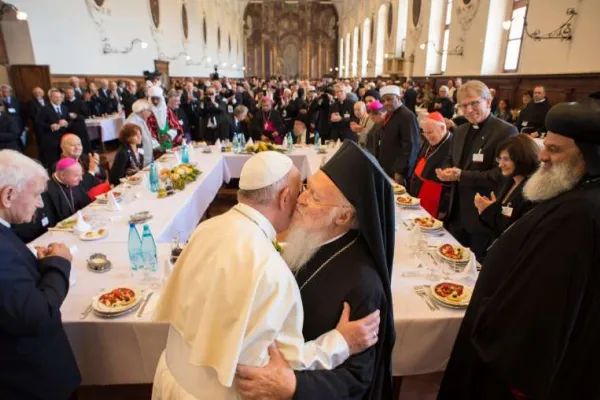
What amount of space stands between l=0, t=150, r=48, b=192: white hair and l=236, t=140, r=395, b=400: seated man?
127cm

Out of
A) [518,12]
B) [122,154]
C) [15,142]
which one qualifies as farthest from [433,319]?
[518,12]

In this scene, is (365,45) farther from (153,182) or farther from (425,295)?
(425,295)

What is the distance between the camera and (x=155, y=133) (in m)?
6.73

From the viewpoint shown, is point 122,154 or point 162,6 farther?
point 162,6

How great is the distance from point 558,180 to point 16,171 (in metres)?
2.38

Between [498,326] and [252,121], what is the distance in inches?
303

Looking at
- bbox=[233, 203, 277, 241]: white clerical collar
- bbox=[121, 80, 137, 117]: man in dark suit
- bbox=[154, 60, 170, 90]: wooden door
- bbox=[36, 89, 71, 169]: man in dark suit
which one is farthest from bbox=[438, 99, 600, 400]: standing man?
bbox=[154, 60, 170, 90]: wooden door

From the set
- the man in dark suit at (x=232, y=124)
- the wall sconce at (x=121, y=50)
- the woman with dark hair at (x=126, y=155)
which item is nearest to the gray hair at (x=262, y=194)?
the woman with dark hair at (x=126, y=155)

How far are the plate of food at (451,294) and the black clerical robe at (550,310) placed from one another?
1.23 ft

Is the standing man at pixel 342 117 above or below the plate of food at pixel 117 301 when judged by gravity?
above

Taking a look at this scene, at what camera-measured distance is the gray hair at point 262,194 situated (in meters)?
1.43

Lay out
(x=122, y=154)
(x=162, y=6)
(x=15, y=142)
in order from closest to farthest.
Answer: (x=122, y=154) < (x=15, y=142) < (x=162, y=6)

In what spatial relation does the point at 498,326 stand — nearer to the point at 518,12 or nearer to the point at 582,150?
the point at 582,150

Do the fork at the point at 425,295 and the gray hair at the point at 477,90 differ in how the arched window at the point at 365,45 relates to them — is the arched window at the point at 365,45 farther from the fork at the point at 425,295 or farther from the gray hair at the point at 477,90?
the fork at the point at 425,295
